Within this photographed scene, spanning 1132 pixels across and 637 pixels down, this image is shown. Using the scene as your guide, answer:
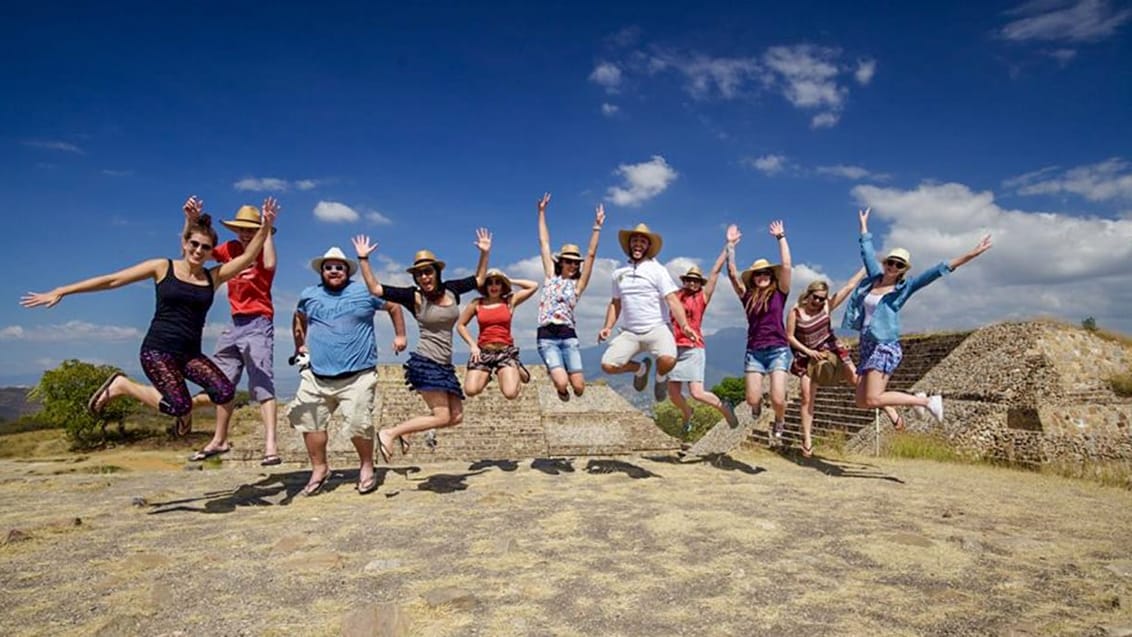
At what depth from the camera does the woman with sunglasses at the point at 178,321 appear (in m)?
5.32

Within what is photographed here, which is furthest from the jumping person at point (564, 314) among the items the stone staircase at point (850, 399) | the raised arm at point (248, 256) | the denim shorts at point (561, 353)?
the stone staircase at point (850, 399)

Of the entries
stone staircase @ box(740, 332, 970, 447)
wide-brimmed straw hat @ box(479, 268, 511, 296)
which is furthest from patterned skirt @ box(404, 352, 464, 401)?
stone staircase @ box(740, 332, 970, 447)

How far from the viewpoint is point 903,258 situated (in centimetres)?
715

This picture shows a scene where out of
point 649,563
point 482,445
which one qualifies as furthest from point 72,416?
point 649,563

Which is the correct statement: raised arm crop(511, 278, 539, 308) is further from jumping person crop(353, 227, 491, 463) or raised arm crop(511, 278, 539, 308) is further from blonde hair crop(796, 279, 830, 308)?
blonde hair crop(796, 279, 830, 308)

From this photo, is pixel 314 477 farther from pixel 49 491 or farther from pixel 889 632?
pixel 889 632

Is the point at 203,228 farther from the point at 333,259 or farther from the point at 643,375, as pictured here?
the point at 643,375

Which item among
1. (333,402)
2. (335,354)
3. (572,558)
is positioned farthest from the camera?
(333,402)

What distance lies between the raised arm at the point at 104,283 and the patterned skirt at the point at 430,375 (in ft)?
8.19

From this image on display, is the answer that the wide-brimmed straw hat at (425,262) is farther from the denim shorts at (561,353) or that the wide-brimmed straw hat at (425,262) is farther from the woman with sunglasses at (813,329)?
the woman with sunglasses at (813,329)

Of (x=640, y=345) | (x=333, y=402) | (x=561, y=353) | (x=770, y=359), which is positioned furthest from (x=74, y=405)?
(x=770, y=359)

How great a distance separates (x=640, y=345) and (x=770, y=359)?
183 centimetres

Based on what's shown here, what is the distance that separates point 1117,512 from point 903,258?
325cm

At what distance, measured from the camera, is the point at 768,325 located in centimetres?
778
